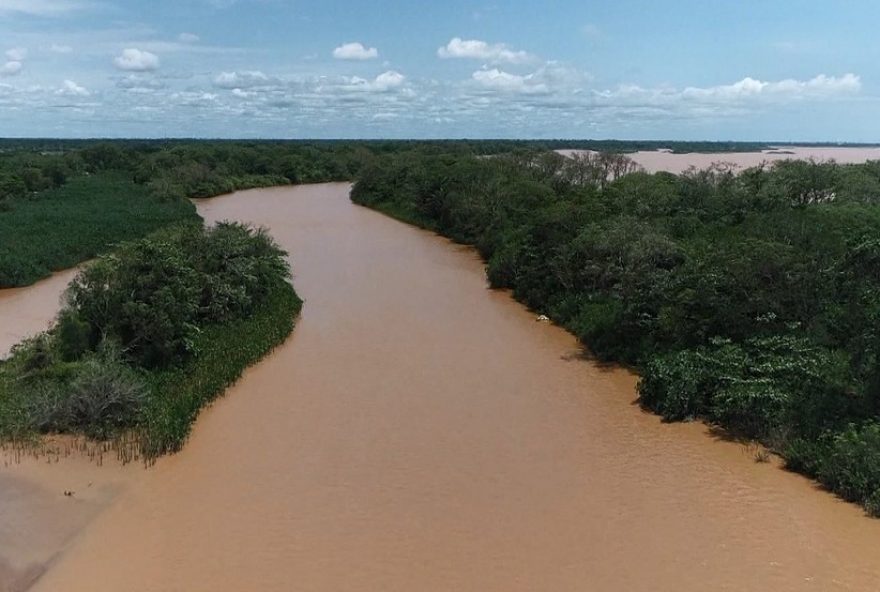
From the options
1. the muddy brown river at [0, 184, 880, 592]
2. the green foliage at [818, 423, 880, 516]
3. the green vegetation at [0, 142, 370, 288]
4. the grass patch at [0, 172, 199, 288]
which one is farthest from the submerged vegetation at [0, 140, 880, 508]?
the muddy brown river at [0, 184, 880, 592]

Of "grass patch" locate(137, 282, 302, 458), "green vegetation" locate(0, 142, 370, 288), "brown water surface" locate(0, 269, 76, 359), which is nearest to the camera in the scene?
"grass patch" locate(137, 282, 302, 458)

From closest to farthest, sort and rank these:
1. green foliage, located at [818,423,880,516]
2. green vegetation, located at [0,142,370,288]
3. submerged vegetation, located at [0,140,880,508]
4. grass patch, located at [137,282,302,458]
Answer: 1. green foliage, located at [818,423,880,516]
2. submerged vegetation, located at [0,140,880,508]
3. grass patch, located at [137,282,302,458]
4. green vegetation, located at [0,142,370,288]

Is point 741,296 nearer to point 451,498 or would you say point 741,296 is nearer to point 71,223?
point 451,498

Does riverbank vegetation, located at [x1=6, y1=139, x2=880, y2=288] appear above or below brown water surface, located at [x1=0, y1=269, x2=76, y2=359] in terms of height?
above

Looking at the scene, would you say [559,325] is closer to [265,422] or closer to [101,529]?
[265,422]

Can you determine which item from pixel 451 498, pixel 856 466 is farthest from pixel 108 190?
pixel 856 466

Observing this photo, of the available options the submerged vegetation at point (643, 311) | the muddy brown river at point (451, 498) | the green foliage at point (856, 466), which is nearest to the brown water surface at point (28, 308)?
the submerged vegetation at point (643, 311)

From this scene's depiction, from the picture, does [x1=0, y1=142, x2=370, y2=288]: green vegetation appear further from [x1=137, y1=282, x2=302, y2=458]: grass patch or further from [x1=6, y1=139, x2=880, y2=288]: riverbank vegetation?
[x1=137, y1=282, x2=302, y2=458]: grass patch
